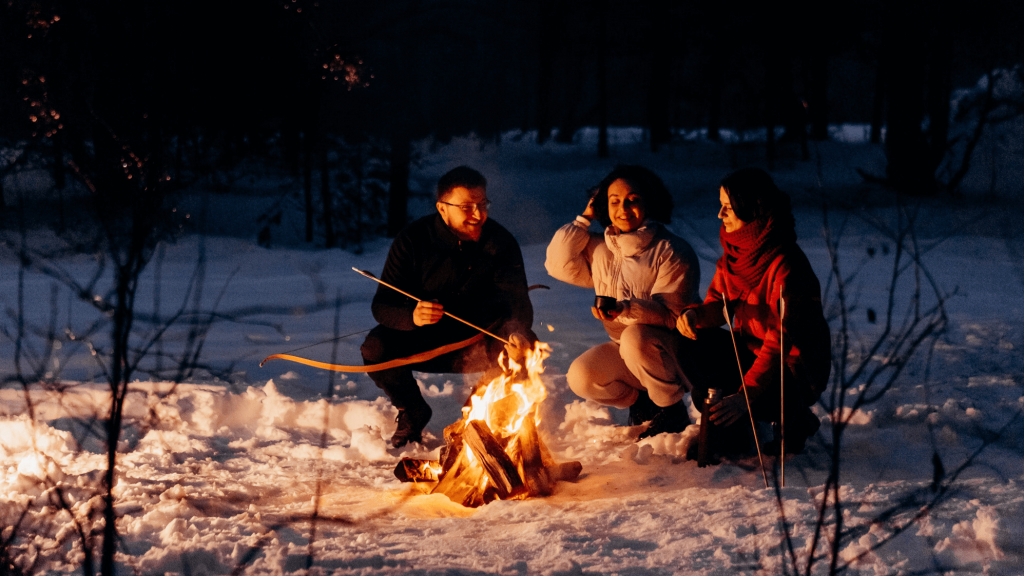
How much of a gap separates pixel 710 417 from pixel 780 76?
21.6 m

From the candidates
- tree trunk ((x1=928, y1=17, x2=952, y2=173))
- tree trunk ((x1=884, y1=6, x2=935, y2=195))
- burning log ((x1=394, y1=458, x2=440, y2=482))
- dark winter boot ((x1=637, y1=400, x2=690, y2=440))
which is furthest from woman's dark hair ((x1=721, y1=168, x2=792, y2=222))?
tree trunk ((x1=928, y1=17, x2=952, y2=173))

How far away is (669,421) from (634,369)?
0.40m

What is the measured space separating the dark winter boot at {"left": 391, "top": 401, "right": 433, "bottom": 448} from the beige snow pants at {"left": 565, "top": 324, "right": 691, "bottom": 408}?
2.77 ft

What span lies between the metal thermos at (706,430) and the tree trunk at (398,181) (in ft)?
36.2

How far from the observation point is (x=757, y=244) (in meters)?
3.74

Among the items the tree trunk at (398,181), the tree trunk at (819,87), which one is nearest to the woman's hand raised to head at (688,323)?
the tree trunk at (398,181)

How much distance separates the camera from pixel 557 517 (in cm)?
323

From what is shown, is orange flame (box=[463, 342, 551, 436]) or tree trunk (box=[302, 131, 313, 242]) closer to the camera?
orange flame (box=[463, 342, 551, 436])

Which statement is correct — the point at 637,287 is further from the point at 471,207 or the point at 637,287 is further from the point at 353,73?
the point at 353,73

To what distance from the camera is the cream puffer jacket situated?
162 inches

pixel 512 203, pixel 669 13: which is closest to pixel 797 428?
pixel 512 203

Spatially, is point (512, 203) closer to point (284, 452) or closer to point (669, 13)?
point (669, 13)

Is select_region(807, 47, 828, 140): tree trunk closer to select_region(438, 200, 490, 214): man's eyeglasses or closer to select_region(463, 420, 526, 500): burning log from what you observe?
select_region(438, 200, 490, 214): man's eyeglasses

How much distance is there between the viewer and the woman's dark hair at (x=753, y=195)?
3.71 m
